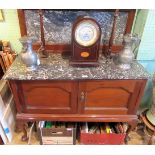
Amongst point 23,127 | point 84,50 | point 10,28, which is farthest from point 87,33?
point 23,127

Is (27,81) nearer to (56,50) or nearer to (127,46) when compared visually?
(56,50)

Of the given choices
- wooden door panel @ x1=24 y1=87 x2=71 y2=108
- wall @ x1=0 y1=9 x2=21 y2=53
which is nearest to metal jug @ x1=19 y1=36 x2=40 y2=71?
wooden door panel @ x1=24 y1=87 x2=71 y2=108

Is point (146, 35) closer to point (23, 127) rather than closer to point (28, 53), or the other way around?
point (28, 53)

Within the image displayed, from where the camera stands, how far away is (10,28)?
1.25 m

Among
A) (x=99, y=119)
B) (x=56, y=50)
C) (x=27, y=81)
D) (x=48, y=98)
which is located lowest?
(x=99, y=119)

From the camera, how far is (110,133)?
4.20ft

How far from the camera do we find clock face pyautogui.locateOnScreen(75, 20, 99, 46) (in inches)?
37.4

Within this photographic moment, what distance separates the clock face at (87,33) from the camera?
0.95m

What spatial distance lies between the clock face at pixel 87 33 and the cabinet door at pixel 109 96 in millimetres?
257

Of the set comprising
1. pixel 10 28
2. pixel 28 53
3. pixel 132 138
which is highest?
pixel 10 28

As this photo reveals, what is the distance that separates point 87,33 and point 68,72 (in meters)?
0.27

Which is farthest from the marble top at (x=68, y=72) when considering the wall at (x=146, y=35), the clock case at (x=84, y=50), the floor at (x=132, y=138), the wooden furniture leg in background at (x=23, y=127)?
the floor at (x=132, y=138)
